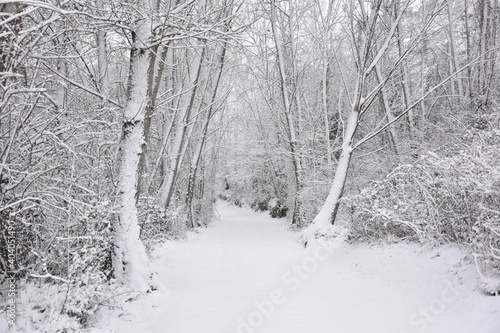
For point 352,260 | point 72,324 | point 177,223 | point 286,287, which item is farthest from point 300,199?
point 72,324

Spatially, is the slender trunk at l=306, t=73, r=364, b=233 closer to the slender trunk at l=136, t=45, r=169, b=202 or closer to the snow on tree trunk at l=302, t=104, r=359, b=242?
the snow on tree trunk at l=302, t=104, r=359, b=242

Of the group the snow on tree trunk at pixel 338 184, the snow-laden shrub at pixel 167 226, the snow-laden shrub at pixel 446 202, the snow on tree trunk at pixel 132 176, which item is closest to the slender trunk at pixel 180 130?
the snow-laden shrub at pixel 167 226

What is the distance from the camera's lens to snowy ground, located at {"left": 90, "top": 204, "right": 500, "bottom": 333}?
12.2 feet

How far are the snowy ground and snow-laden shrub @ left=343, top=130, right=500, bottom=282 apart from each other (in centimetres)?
38

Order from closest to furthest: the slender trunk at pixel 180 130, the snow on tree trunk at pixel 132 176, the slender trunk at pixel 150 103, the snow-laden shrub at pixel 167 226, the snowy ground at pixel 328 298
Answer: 1. the snowy ground at pixel 328 298
2. the snow on tree trunk at pixel 132 176
3. the slender trunk at pixel 150 103
4. the snow-laden shrub at pixel 167 226
5. the slender trunk at pixel 180 130

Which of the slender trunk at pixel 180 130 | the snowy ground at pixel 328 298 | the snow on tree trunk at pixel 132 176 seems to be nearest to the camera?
the snowy ground at pixel 328 298

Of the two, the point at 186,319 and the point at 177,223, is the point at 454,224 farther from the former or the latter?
the point at 177,223

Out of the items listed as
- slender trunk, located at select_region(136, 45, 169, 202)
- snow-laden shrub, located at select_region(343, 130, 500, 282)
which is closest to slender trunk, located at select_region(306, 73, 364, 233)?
snow-laden shrub, located at select_region(343, 130, 500, 282)

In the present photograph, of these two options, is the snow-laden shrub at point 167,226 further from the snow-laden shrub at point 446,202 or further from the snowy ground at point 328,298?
the snow-laden shrub at point 446,202

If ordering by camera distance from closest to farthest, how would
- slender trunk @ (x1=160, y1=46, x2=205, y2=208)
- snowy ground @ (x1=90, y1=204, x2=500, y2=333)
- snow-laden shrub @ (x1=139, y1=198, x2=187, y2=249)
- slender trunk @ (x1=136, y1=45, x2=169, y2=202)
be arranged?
snowy ground @ (x1=90, y1=204, x2=500, y2=333) < slender trunk @ (x1=136, y1=45, x2=169, y2=202) < snow-laden shrub @ (x1=139, y1=198, x2=187, y2=249) < slender trunk @ (x1=160, y1=46, x2=205, y2=208)

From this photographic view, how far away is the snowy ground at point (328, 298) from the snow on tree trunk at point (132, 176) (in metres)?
0.44

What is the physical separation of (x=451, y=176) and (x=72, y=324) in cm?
542

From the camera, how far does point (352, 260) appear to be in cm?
638

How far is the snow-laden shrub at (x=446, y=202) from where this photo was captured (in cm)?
380
